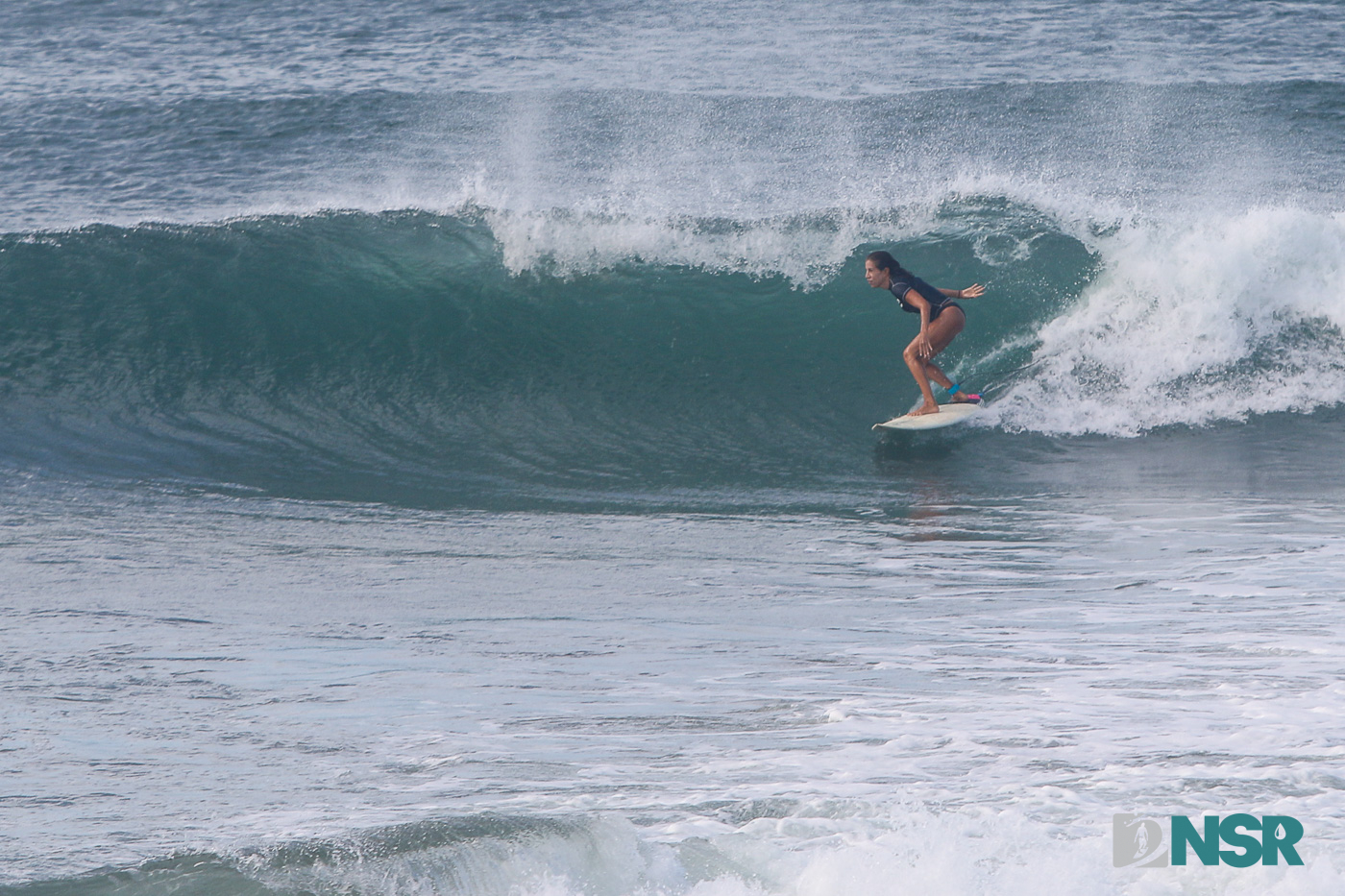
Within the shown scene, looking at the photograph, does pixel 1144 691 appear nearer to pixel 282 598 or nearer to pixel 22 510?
pixel 282 598

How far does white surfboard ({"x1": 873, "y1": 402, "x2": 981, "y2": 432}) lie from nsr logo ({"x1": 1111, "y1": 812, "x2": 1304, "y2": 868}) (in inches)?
188

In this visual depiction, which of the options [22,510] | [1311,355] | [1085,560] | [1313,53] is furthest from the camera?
[1313,53]

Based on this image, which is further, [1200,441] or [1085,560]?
[1200,441]

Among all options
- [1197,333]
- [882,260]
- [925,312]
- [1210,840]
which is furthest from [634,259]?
[1210,840]

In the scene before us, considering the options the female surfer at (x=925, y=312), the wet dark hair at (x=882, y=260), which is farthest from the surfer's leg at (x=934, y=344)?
the wet dark hair at (x=882, y=260)

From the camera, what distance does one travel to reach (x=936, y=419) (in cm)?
830

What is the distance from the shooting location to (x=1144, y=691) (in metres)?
4.51

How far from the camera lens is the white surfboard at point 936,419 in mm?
8297

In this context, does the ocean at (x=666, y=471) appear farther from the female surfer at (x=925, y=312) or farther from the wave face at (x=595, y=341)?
the female surfer at (x=925, y=312)

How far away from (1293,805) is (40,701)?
4.59m

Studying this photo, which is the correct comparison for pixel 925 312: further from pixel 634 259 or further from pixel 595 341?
pixel 634 259

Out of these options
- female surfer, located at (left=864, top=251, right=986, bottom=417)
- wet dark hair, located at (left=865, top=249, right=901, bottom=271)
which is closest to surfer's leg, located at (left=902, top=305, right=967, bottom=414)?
female surfer, located at (left=864, top=251, right=986, bottom=417)

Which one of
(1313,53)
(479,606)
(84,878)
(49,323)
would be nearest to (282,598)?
(479,606)

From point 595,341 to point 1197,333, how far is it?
4.74 m
